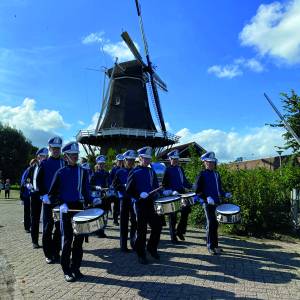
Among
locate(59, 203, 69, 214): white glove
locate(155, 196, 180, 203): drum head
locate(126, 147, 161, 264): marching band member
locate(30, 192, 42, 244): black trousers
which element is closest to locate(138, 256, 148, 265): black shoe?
locate(126, 147, 161, 264): marching band member

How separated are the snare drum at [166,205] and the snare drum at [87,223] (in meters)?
1.82

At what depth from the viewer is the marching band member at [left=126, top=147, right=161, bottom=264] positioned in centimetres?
815

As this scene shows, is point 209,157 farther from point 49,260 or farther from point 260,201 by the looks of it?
point 49,260

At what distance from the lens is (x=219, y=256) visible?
345 inches

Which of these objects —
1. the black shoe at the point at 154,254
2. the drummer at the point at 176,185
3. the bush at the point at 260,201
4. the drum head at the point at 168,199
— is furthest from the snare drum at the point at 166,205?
the bush at the point at 260,201

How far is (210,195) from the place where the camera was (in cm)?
900

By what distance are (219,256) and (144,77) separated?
4035 centimetres

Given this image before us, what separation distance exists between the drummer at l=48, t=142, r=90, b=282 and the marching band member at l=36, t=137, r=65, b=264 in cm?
89

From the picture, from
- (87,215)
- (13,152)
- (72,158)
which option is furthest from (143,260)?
(13,152)

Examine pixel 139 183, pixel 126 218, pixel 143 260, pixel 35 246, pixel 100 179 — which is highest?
pixel 100 179

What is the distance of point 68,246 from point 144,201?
181 cm

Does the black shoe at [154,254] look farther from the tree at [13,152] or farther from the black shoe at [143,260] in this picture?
the tree at [13,152]

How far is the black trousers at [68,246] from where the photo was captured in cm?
695

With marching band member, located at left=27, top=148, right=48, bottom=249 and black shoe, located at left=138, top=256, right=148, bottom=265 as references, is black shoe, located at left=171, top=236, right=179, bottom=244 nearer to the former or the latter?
black shoe, located at left=138, top=256, right=148, bottom=265
